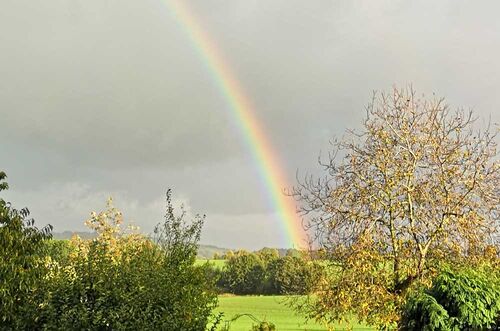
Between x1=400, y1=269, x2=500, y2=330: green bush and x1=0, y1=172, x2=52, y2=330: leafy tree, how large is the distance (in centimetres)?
734

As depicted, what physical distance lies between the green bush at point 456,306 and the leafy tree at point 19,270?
24.1 ft

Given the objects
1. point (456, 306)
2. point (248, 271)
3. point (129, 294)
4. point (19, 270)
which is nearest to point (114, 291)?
point (129, 294)

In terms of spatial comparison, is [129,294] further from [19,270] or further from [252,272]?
[252,272]

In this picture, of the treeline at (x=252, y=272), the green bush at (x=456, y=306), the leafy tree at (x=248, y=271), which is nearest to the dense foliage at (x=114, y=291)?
the green bush at (x=456, y=306)

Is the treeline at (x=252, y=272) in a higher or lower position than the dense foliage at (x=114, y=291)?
higher

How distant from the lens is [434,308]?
36.2 ft

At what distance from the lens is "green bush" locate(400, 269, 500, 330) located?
11070 millimetres

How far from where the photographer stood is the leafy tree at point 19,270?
12.0 m

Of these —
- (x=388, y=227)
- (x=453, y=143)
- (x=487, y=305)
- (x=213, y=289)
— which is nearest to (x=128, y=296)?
(x=213, y=289)

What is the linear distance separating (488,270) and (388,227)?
2.81 metres

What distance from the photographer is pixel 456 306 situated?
11.3 metres

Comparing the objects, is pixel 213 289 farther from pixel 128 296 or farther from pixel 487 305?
pixel 487 305

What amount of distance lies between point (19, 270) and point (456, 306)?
8.96 meters

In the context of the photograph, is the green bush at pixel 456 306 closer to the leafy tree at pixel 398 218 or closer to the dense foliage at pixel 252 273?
the leafy tree at pixel 398 218
